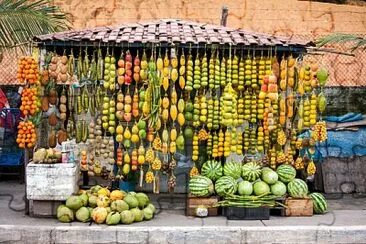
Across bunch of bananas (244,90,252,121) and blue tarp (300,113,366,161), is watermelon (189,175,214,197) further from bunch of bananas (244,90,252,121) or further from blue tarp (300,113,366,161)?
blue tarp (300,113,366,161)

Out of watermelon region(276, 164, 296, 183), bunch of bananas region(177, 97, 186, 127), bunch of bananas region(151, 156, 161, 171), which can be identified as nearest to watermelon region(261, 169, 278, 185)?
watermelon region(276, 164, 296, 183)

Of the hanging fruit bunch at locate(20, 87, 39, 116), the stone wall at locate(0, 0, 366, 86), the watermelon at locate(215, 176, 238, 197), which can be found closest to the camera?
the hanging fruit bunch at locate(20, 87, 39, 116)

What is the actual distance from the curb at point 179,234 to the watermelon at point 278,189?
2.42 feet

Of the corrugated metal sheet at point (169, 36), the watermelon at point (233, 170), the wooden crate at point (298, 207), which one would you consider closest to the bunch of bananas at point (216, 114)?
the watermelon at point (233, 170)

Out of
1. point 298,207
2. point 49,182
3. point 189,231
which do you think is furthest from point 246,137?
point 49,182

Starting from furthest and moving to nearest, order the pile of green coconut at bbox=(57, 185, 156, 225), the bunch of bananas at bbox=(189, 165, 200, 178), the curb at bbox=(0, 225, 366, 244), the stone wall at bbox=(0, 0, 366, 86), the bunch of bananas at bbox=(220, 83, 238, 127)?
1. the stone wall at bbox=(0, 0, 366, 86)
2. the bunch of bananas at bbox=(189, 165, 200, 178)
3. the bunch of bananas at bbox=(220, 83, 238, 127)
4. the pile of green coconut at bbox=(57, 185, 156, 225)
5. the curb at bbox=(0, 225, 366, 244)

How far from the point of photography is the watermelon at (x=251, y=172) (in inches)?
341

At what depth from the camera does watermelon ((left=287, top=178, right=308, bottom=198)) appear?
8.63m

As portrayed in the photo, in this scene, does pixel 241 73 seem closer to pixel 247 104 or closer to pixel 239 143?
pixel 247 104

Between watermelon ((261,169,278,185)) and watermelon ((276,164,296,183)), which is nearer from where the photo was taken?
watermelon ((261,169,278,185))

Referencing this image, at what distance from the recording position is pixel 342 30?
605 inches

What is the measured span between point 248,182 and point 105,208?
2112mm

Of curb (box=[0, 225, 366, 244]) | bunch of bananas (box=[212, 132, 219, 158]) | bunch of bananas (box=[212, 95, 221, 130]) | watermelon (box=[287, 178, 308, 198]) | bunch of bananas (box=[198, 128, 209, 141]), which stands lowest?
curb (box=[0, 225, 366, 244])

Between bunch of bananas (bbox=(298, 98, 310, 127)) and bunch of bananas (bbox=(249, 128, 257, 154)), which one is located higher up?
bunch of bananas (bbox=(298, 98, 310, 127))
